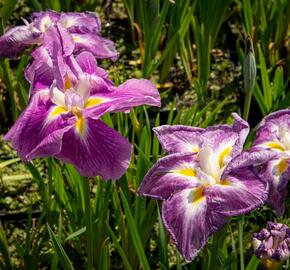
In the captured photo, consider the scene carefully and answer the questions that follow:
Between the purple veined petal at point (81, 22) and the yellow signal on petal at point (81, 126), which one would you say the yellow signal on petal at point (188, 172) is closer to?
the yellow signal on petal at point (81, 126)

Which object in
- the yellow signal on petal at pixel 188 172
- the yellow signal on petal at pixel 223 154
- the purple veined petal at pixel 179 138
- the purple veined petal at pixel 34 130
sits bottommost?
the yellow signal on petal at pixel 188 172

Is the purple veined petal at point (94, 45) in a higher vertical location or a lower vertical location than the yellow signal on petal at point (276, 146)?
higher

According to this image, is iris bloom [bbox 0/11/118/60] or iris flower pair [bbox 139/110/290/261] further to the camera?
iris bloom [bbox 0/11/118/60]

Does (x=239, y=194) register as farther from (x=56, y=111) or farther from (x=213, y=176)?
(x=56, y=111)

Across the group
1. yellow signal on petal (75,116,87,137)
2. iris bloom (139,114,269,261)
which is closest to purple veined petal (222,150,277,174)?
iris bloom (139,114,269,261)

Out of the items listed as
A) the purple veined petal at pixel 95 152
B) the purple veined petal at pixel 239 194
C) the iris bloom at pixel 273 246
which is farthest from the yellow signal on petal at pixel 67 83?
the iris bloom at pixel 273 246

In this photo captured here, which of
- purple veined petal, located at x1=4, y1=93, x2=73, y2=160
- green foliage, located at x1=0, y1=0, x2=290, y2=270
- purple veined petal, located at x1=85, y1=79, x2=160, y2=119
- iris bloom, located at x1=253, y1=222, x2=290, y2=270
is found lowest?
green foliage, located at x1=0, y1=0, x2=290, y2=270

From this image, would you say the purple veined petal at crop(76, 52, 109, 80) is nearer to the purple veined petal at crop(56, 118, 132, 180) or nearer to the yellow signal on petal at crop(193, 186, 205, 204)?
the purple veined petal at crop(56, 118, 132, 180)
